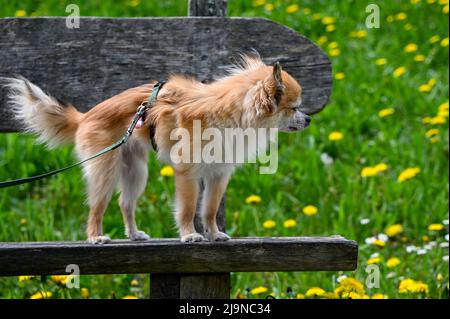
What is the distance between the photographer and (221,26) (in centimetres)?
338

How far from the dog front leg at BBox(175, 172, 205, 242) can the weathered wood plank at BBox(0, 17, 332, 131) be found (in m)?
0.65

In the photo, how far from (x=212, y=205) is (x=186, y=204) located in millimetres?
158

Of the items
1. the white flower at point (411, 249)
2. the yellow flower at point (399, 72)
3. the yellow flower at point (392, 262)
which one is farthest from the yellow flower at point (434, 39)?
the yellow flower at point (392, 262)

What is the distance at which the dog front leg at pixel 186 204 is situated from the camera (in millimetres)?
2930

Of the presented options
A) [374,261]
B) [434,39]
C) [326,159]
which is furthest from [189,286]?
[434,39]

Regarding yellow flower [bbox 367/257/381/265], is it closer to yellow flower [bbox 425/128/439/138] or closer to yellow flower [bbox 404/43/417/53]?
yellow flower [bbox 425/128/439/138]

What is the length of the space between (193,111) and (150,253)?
0.55 m

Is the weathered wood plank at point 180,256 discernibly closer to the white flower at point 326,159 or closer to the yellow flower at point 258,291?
the yellow flower at point 258,291

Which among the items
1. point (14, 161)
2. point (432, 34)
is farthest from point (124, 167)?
point (432, 34)

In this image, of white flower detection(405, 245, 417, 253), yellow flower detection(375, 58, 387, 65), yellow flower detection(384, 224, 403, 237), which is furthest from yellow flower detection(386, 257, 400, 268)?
yellow flower detection(375, 58, 387, 65)

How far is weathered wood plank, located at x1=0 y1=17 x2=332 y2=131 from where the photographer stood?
11.1 feet

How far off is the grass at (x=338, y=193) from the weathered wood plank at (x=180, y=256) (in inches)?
26.2

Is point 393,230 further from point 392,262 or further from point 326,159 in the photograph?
point 326,159
